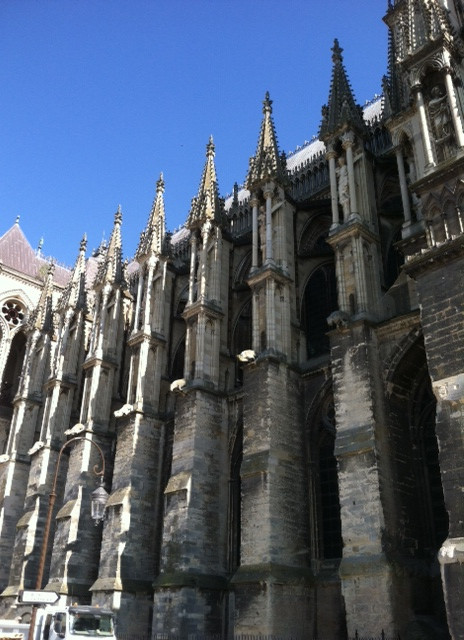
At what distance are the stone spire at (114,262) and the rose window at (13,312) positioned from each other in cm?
1090

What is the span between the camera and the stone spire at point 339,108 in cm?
1988

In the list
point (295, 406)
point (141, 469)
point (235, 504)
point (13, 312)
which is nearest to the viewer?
point (295, 406)

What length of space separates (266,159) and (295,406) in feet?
30.0

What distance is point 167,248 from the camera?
88.2 feet

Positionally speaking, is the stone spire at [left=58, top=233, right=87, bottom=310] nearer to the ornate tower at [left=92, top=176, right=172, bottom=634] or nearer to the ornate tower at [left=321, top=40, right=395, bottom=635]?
the ornate tower at [left=92, top=176, right=172, bottom=634]

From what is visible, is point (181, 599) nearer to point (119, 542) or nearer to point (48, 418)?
point (119, 542)

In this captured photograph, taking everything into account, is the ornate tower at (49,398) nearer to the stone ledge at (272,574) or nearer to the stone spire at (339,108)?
the stone ledge at (272,574)

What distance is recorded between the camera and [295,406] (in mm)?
18297

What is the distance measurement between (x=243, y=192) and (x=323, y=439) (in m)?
21.0

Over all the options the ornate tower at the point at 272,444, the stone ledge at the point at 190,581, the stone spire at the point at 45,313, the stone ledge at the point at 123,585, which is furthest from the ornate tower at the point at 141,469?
the stone spire at the point at 45,313

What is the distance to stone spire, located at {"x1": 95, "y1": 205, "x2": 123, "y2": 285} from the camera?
29.0 m

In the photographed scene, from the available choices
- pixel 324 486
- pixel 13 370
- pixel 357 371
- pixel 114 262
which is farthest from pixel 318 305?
pixel 13 370

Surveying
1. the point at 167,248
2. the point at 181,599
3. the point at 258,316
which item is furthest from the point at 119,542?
the point at 167,248

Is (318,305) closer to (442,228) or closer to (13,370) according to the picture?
(442,228)
